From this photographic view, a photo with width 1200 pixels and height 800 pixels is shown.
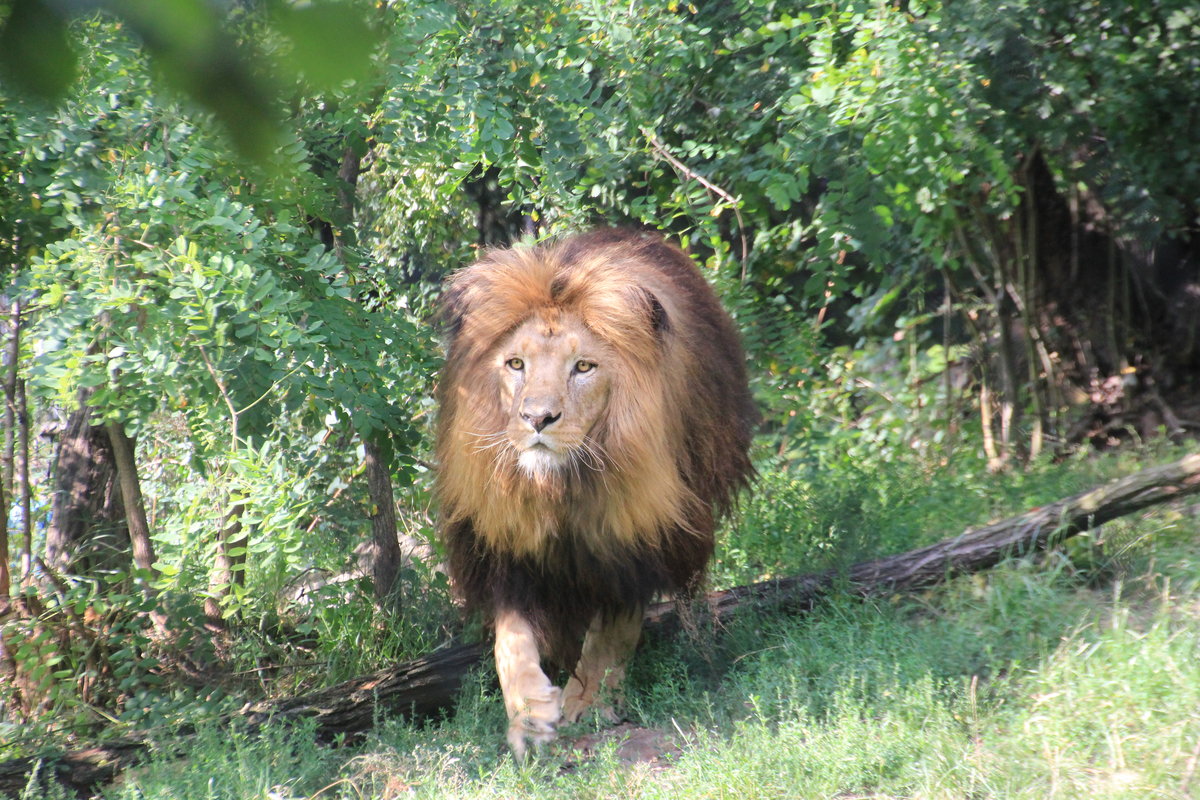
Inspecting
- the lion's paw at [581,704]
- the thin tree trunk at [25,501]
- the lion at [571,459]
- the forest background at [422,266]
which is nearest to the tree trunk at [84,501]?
the forest background at [422,266]

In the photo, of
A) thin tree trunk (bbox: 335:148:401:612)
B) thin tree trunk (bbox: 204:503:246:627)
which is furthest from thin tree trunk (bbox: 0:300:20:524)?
thin tree trunk (bbox: 335:148:401:612)

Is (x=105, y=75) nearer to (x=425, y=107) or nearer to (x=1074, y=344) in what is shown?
(x=425, y=107)

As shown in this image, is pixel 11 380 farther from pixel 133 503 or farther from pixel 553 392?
pixel 553 392

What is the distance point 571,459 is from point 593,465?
0.10m

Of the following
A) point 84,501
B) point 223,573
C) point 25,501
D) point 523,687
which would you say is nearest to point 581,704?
point 523,687

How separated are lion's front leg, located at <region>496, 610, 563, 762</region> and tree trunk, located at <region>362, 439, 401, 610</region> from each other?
56.6 inches

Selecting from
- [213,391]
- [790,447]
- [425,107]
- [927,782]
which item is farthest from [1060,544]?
[213,391]

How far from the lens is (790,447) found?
22.5 feet

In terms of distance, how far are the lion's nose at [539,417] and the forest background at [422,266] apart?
39.4 inches

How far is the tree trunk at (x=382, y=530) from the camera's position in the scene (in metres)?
5.88

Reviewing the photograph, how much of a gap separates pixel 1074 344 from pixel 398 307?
16.4 feet

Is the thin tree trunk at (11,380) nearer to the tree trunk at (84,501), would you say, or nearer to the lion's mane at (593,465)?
the tree trunk at (84,501)

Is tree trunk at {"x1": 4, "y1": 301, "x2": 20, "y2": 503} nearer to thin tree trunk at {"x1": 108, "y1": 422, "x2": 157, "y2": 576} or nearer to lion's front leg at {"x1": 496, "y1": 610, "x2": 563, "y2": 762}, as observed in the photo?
thin tree trunk at {"x1": 108, "y1": 422, "x2": 157, "y2": 576}

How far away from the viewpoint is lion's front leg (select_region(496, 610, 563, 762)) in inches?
166
